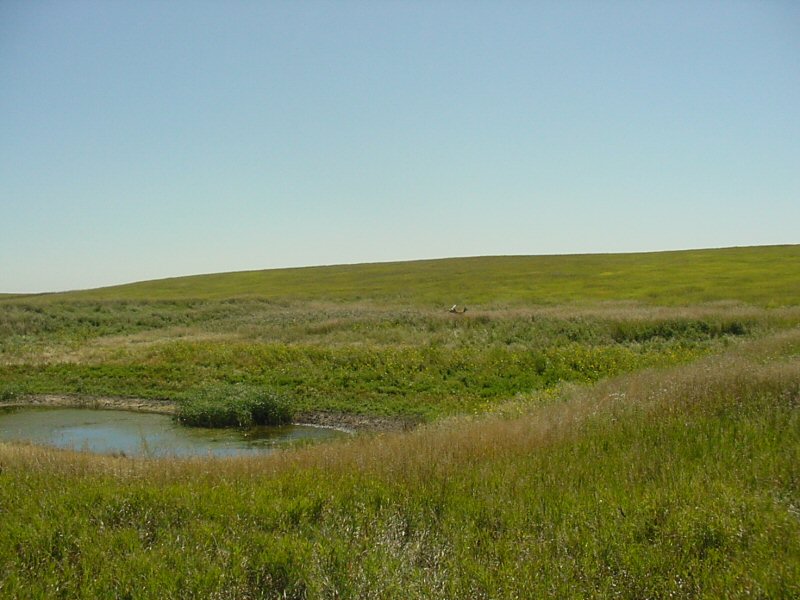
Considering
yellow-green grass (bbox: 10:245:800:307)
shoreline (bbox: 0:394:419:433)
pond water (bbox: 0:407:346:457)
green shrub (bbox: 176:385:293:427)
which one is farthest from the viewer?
yellow-green grass (bbox: 10:245:800:307)

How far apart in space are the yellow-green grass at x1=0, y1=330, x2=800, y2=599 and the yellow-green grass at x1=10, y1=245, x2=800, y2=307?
110ft

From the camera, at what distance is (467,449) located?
7758 mm

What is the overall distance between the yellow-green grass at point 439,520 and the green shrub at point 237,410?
35.4ft

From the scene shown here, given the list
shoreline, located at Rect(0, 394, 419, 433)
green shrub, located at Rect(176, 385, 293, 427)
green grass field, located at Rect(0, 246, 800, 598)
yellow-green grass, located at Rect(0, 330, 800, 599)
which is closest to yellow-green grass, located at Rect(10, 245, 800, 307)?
shoreline, located at Rect(0, 394, 419, 433)

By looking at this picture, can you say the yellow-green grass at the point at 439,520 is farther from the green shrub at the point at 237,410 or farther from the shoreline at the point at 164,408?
the green shrub at the point at 237,410

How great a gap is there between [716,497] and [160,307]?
176 feet

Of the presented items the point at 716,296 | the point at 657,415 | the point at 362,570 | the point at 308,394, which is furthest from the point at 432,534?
the point at 716,296

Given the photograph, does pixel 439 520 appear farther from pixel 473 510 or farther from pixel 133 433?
pixel 133 433

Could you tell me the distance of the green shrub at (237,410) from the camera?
1867cm

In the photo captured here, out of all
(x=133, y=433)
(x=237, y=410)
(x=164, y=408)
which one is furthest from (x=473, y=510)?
(x=164, y=408)

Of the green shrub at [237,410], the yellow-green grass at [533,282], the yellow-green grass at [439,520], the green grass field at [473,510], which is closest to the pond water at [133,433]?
the green shrub at [237,410]

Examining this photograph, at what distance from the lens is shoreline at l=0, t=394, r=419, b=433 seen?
713 inches

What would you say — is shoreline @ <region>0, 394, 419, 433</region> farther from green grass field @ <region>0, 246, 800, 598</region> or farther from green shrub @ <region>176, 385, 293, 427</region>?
green grass field @ <region>0, 246, 800, 598</region>

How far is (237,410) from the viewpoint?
61.2ft
